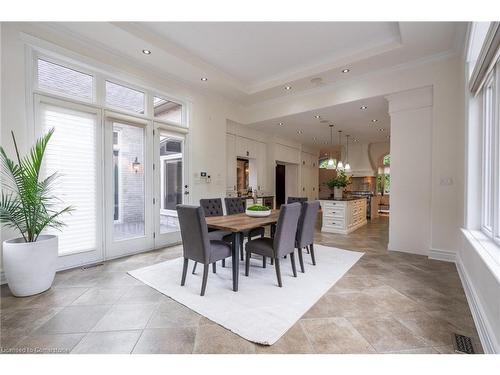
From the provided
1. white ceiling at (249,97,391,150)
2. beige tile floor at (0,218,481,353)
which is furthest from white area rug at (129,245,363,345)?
white ceiling at (249,97,391,150)

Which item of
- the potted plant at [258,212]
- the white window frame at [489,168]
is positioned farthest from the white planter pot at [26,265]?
the white window frame at [489,168]

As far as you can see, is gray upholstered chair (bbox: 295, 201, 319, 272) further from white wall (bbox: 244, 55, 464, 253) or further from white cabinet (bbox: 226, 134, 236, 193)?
white cabinet (bbox: 226, 134, 236, 193)

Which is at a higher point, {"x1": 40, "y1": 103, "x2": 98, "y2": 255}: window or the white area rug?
{"x1": 40, "y1": 103, "x2": 98, "y2": 255}: window

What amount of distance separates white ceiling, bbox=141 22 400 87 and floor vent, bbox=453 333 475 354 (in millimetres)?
3500

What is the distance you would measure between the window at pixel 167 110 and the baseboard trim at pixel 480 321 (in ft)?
15.7

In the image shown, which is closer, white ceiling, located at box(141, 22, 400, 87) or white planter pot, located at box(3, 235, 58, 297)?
white planter pot, located at box(3, 235, 58, 297)

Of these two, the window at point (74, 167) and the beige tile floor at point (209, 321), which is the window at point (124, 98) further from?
the beige tile floor at point (209, 321)

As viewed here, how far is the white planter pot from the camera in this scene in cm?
237

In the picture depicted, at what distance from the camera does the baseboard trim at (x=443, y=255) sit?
3.46 m

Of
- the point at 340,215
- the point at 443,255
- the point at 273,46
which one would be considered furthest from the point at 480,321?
the point at 273,46

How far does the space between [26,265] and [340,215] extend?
5487 mm

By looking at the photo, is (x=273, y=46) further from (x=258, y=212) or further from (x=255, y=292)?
(x=255, y=292)
